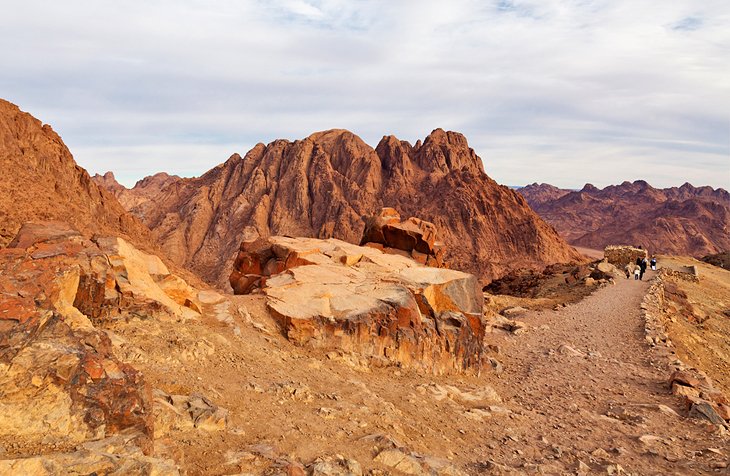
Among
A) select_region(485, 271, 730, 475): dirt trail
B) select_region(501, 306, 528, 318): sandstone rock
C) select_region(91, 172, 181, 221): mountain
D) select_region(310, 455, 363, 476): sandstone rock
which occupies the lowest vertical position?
select_region(485, 271, 730, 475): dirt trail

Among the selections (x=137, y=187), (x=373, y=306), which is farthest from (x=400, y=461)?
(x=137, y=187)

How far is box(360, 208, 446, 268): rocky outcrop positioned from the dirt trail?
18.0ft

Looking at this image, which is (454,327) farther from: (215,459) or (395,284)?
(215,459)

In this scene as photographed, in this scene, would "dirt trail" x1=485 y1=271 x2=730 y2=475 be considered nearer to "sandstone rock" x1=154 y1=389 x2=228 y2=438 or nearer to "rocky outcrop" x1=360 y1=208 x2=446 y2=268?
"sandstone rock" x1=154 y1=389 x2=228 y2=438

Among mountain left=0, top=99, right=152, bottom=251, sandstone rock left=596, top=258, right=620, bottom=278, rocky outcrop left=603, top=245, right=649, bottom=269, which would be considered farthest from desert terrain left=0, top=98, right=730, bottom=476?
rocky outcrop left=603, top=245, right=649, bottom=269

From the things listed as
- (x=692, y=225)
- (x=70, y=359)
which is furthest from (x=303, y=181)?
(x=692, y=225)

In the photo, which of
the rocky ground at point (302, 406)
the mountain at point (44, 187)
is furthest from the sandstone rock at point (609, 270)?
the mountain at point (44, 187)

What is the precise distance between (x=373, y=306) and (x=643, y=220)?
133498 millimetres

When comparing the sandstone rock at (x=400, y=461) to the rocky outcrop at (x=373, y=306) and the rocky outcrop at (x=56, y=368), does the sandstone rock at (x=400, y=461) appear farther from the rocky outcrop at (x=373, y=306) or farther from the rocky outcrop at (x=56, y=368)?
the rocky outcrop at (x=373, y=306)

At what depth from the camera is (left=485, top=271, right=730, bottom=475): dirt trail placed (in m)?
8.27

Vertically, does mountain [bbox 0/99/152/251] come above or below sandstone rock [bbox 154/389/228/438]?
above

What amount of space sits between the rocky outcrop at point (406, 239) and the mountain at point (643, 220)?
103907 mm

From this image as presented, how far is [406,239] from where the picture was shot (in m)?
22.2

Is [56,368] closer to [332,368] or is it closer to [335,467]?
[335,467]
